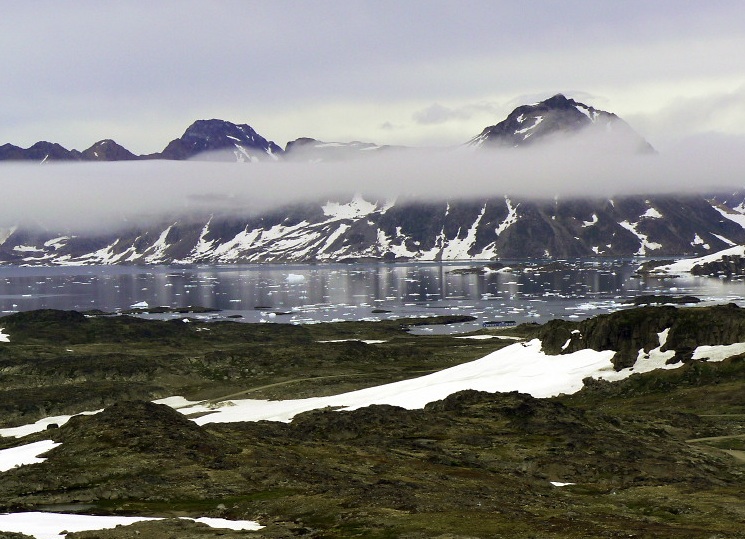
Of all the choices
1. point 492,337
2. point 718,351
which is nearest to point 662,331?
point 718,351

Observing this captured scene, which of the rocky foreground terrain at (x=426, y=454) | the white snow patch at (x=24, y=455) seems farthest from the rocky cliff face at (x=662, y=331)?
the white snow patch at (x=24, y=455)

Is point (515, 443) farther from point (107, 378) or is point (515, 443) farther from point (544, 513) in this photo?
point (107, 378)

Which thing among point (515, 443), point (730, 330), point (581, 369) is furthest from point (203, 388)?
point (730, 330)

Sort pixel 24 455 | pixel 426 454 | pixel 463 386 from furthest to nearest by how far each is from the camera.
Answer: pixel 463 386
pixel 426 454
pixel 24 455

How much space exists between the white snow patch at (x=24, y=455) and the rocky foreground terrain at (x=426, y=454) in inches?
49.1

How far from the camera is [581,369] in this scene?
99.6 m

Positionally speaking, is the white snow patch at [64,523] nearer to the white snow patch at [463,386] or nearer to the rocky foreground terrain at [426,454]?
the rocky foreground terrain at [426,454]

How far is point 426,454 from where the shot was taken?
64.2 m

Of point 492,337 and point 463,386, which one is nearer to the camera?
point 463,386

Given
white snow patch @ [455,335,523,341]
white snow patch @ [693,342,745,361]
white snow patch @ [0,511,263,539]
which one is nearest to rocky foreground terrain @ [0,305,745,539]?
white snow patch @ [693,342,745,361]

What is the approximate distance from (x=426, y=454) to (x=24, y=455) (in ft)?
96.1

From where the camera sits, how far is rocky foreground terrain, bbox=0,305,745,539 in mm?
43156

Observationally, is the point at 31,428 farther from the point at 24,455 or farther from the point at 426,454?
the point at 426,454

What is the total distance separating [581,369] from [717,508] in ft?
175
